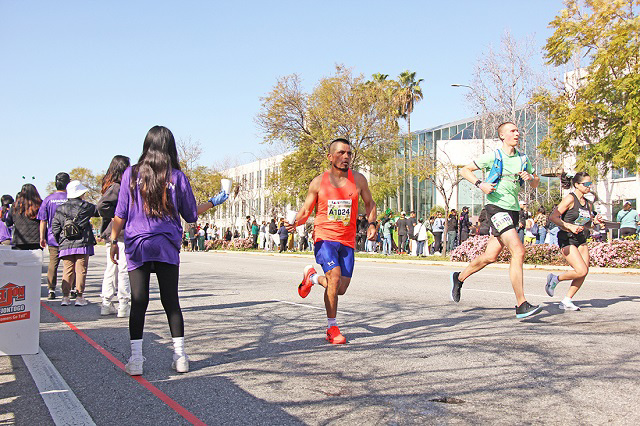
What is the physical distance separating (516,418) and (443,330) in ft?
10.2

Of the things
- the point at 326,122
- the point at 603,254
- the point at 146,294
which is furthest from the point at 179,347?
→ the point at 326,122

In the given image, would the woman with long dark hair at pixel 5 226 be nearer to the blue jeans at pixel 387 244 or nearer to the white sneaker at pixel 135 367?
the white sneaker at pixel 135 367

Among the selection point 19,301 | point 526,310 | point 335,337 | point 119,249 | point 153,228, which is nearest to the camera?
point 153,228

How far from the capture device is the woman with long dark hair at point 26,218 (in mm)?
10766

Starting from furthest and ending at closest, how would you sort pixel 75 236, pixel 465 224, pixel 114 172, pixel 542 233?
1. pixel 465 224
2. pixel 542 233
3. pixel 75 236
4. pixel 114 172

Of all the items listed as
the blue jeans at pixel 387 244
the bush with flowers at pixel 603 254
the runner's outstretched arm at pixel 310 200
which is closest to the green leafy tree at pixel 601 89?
the bush with flowers at pixel 603 254

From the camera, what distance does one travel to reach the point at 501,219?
7.46 meters

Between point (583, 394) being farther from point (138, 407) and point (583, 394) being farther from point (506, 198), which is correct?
point (506, 198)

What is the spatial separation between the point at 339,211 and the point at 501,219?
2.17 meters

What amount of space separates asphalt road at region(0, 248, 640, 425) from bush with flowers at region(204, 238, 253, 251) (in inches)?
1364

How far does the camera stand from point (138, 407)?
403 cm

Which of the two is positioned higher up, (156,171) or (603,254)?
(156,171)

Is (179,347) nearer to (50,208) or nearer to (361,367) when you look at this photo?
(361,367)

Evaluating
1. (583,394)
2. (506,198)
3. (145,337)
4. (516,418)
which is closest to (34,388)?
(145,337)
